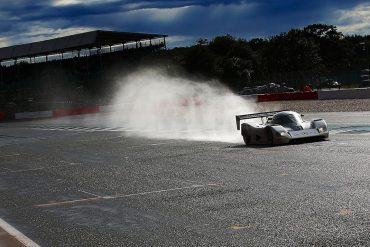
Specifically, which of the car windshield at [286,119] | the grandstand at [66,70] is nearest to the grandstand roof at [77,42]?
the grandstand at [66,70]

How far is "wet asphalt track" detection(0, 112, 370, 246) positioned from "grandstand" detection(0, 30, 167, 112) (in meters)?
46.9

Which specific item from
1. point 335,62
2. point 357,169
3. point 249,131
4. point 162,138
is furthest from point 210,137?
point 335,62

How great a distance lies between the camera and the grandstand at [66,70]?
6656 cm

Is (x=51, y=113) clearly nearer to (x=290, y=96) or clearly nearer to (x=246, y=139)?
(x=290, y=96)

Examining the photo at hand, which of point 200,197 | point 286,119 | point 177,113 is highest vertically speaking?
point 286,119

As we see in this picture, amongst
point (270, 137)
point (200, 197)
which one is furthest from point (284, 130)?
point (200, 197)

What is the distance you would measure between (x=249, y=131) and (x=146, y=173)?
501 cm

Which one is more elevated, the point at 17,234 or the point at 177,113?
the point at 17,234

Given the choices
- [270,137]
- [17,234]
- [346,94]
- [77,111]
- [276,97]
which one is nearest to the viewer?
[17,234]

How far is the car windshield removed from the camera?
52.6 feet

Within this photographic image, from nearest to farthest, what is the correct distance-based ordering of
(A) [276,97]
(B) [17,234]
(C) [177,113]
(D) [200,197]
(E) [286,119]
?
(B) [17,234] → (D) [200,197] → (E) [286,119] → (C) [177,113] → (A) [276,97]

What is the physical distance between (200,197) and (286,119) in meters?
7.52

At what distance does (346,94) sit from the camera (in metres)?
40.1

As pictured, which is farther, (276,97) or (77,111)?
(77,111)
